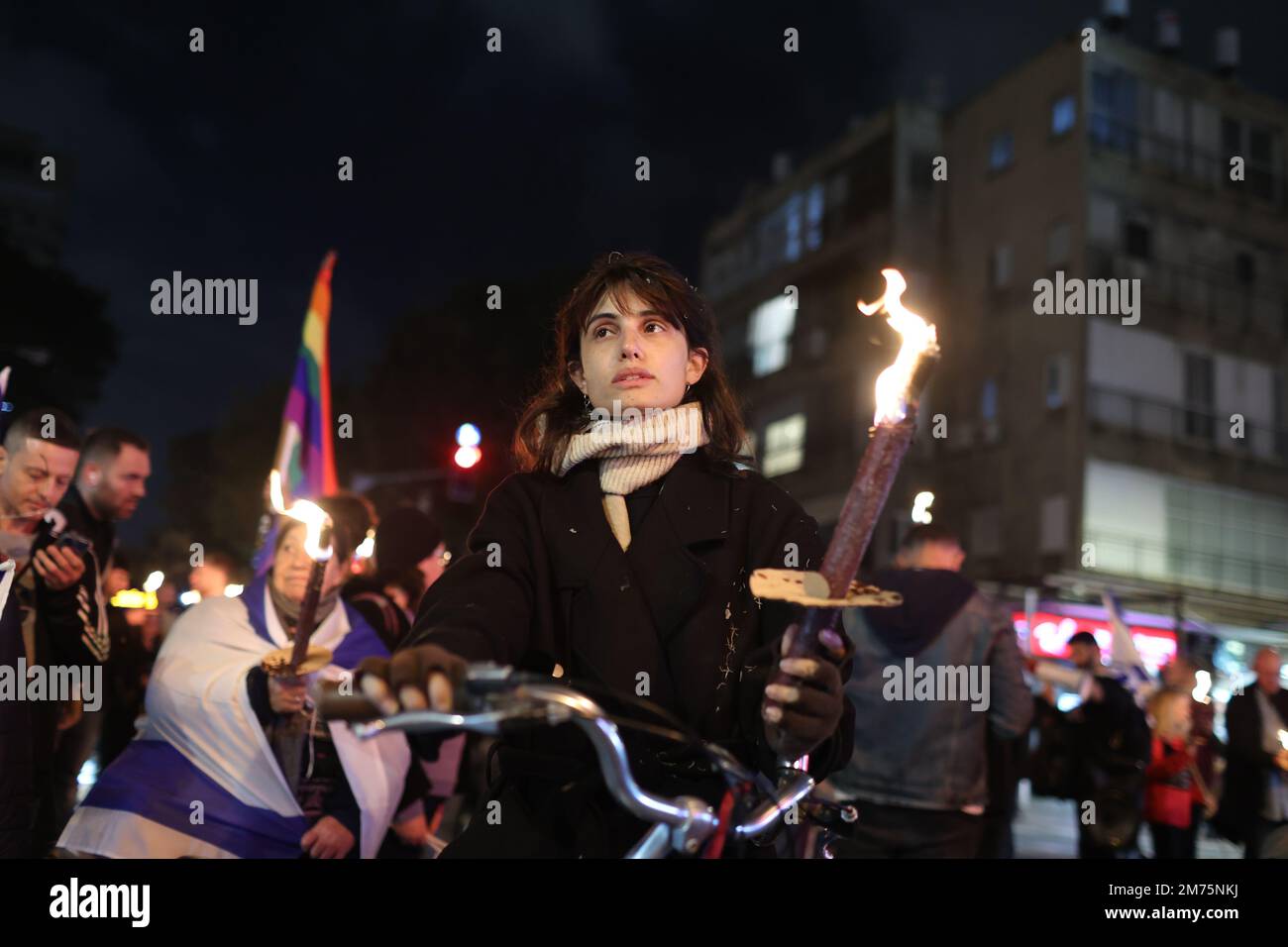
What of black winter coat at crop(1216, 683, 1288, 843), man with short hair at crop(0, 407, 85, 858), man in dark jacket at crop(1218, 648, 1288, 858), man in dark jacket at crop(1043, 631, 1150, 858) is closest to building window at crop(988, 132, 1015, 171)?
man in dark jacket at crop(1218, 648, 1288, 858)

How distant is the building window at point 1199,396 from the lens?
1192 inches

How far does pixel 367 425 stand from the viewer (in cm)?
3659

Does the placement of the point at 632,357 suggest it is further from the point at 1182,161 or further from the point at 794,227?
the point at 794,227

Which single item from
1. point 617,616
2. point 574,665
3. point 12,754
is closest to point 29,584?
point 12,754

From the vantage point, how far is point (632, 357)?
3.03 m

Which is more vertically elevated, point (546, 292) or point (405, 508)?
point (546, 292)

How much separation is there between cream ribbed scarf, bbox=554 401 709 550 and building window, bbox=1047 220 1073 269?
28897 millimetres

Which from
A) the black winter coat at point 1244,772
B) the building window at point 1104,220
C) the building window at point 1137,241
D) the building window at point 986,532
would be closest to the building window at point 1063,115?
the building window at point 1104,220

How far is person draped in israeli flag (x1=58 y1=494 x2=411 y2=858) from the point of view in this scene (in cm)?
457

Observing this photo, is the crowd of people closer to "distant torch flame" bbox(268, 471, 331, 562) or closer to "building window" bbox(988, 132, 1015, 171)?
"distant torch flame" bbox(268, 471, 331, 562)

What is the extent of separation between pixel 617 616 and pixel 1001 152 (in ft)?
104

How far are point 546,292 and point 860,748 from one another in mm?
29618
